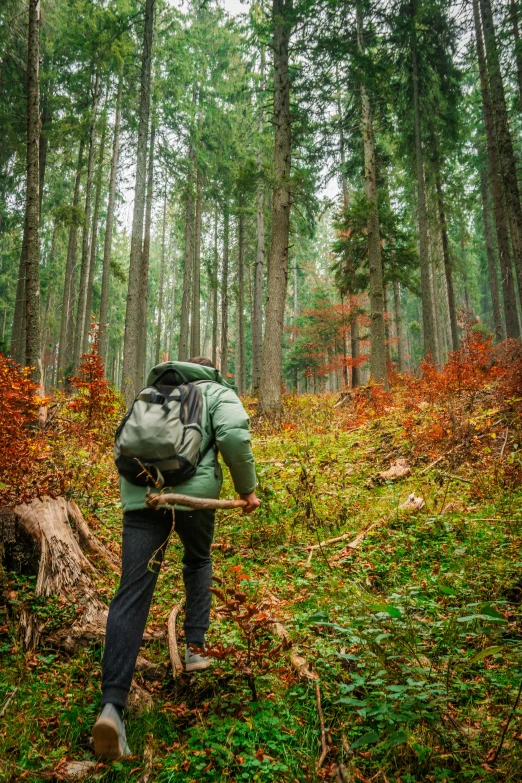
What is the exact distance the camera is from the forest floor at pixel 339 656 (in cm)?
196

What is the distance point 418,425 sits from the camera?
728 centimetres

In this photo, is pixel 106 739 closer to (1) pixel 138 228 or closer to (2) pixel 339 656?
(2) pixel 339 656

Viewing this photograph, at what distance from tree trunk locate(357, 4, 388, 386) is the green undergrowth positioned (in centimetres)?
774

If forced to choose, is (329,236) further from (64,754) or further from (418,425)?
(64,754)

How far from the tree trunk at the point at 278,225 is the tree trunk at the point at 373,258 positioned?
9.09 feet

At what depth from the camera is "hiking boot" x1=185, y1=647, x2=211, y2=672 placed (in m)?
2.61

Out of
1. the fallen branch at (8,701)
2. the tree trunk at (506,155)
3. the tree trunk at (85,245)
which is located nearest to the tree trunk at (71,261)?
the tree trunk at (85,245)

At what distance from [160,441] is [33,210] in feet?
21.8

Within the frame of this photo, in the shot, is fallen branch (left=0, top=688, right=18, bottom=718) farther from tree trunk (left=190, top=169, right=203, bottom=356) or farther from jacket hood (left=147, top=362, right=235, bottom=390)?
tree trunk (left=190, top=169, right=203, bottom=356)

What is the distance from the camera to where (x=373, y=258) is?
12383 mm

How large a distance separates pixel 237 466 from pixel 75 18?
1769cm

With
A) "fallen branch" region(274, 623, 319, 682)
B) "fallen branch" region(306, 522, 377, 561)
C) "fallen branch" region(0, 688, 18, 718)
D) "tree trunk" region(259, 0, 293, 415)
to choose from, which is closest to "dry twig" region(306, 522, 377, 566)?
"fallen branch" region(306, 522, 377, 561)

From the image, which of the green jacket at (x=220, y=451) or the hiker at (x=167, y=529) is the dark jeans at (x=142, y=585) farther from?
the green jacket at (x=220, y=451)

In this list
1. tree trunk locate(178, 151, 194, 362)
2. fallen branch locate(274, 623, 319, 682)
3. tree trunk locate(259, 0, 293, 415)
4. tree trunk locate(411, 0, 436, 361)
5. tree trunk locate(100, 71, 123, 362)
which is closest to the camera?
fallen branch locate(274, 623, 319, 682)
